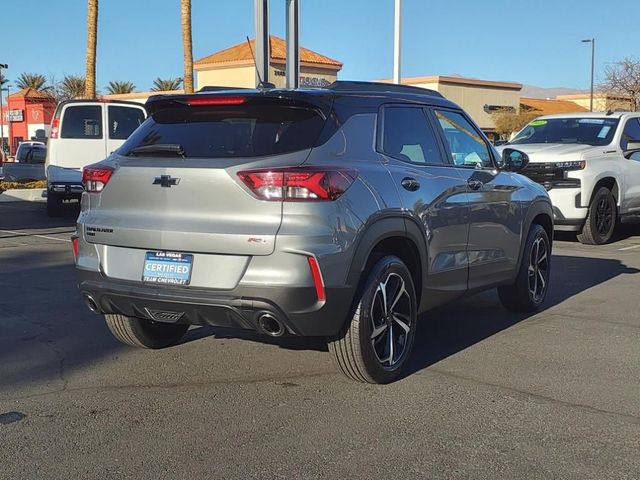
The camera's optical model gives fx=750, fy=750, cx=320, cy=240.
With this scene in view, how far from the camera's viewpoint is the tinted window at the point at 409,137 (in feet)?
16.4

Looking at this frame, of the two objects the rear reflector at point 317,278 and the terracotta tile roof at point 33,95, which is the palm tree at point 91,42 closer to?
the rear reflector at point 317,278

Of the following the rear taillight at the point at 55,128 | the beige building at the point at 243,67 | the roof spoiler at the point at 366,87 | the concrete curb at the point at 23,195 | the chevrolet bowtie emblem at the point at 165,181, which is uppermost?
the beige building at the point at 243,67

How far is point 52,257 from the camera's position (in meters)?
9.93

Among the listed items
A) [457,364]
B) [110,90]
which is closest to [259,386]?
[457,364]

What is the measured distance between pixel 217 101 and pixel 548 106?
54250mm

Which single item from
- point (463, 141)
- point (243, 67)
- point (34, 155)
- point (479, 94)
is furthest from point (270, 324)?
point (479, 94)

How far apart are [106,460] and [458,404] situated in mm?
2055

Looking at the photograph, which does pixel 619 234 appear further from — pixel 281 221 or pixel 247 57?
pixel 247 57

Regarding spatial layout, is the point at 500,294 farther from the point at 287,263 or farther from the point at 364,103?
the point at 287,263

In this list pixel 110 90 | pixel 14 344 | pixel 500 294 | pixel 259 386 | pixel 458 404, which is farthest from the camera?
pixel 110 90

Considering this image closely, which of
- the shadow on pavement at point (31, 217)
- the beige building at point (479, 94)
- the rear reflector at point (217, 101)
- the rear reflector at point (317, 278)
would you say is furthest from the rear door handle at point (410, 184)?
the beige building at point (479, 94)

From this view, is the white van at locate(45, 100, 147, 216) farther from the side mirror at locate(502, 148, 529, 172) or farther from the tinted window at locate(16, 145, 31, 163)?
the tinted window at locate(16, 145, 31, 163)

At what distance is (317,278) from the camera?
4176 mm

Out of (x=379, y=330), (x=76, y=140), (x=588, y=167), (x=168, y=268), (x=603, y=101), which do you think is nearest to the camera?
(x=168, y=268)
